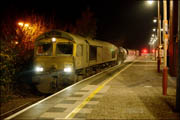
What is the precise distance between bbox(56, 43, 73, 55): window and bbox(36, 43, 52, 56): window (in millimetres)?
532

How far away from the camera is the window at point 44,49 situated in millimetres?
13961

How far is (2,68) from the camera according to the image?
540 inches

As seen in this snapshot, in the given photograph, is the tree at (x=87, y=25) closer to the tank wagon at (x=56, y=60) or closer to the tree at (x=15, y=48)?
the tree at (x=15, y=48)

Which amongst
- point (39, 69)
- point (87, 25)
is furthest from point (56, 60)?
point (87, 25)

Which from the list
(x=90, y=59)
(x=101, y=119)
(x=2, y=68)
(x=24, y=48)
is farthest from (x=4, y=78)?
(x=101, y=119)

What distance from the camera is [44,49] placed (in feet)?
46.5

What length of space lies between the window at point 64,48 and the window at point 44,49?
21.0 inches

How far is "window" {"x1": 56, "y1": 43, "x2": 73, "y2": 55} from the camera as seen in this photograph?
545 inches

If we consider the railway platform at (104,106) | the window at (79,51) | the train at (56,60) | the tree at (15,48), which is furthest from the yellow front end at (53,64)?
the railway platform at (104,106)

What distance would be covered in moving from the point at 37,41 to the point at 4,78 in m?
3.24

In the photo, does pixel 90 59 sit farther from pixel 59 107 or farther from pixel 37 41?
pixel 59 107

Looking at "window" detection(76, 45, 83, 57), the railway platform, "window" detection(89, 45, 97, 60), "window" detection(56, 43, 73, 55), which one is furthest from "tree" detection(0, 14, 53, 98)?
the railway platform

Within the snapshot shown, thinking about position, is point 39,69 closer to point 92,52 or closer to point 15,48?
point 15,48

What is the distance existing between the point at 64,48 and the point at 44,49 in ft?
4.49
